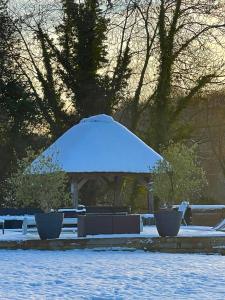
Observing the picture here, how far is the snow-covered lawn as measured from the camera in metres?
8.26

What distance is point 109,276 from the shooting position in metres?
10.0

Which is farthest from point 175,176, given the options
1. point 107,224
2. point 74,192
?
point 74,192

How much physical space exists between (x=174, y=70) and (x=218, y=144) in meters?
10.5

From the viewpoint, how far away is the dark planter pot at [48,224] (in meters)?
15.3

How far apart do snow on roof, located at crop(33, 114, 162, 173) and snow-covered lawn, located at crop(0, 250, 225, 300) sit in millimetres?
8946

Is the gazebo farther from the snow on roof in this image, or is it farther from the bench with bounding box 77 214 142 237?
the bench with bounding box 77 214 142 237

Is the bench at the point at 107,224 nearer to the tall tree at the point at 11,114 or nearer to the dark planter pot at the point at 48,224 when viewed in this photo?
the dark planter pot at the point at 48,224

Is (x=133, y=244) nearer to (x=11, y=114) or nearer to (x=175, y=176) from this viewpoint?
(x=175, y=176)

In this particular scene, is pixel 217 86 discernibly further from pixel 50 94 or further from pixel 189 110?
pixel 50 94

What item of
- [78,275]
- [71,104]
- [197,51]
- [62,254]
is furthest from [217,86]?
[78,275]

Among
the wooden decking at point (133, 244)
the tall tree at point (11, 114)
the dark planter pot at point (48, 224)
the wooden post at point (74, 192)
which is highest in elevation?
the tall tree at point (11, 114)

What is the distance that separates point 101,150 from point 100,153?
0.20m

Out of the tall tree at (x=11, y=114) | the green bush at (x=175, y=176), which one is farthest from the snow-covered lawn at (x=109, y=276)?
the tall tree at (x=11, y=114)

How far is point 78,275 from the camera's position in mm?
10148
